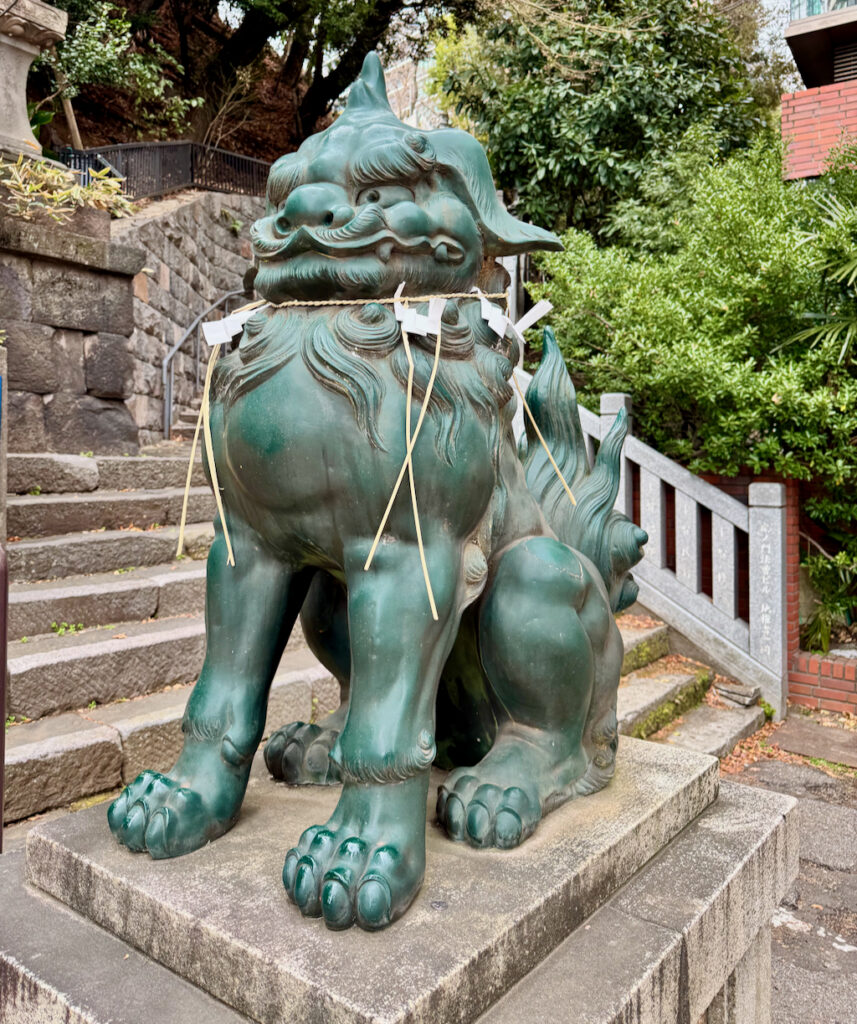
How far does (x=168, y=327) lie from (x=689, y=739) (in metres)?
6.74

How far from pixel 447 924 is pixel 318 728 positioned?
0.55m

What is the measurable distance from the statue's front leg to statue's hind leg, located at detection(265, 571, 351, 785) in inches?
12.0

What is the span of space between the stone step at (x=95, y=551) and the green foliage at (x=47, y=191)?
6.21 feet

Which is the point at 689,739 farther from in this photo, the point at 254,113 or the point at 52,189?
the point at 254,113

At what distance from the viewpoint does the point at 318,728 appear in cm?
148

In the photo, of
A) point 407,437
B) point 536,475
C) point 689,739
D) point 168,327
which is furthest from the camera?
point 168,327

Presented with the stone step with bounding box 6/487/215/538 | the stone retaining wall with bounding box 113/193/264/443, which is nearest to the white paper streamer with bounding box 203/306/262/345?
the stone step with bounding box 6/487/215/538

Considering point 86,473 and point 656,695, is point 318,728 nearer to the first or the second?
point 656,695

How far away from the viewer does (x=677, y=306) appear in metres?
4.92

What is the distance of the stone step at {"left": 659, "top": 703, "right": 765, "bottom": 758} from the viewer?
384 centimetres

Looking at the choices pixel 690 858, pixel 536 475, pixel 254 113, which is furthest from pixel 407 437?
pixel 254 113

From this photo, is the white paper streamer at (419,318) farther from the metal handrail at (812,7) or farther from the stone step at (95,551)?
the metal handrail at (812,7)

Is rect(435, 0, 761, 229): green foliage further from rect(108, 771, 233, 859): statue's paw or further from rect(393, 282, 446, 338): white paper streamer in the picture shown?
rect(108, 771, 233, 859): statue's paw

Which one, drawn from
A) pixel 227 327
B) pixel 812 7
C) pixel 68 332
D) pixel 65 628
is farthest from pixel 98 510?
pixel 812 7
